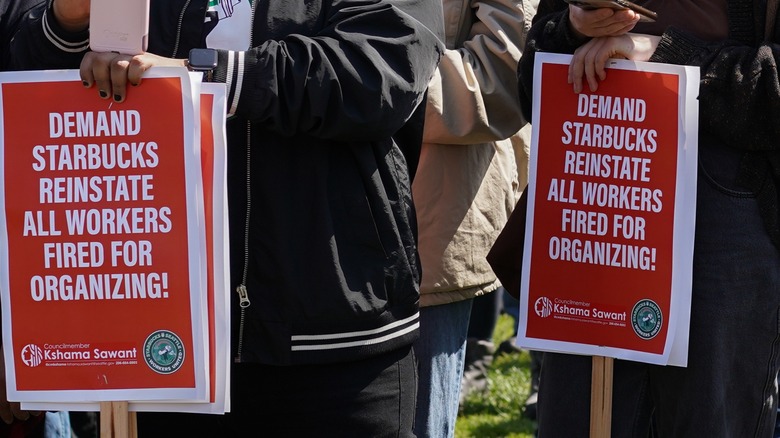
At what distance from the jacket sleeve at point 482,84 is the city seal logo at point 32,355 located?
48.7 inches

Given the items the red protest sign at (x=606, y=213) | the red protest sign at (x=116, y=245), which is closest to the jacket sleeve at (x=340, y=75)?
the red protest sign at (x=116, y=245)

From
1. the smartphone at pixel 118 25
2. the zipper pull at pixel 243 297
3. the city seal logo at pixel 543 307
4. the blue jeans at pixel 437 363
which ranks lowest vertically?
the blue jeans at pixel 437 363

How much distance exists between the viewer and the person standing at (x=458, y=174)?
304 cm

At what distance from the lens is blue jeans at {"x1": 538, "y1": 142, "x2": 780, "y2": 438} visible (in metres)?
2.43

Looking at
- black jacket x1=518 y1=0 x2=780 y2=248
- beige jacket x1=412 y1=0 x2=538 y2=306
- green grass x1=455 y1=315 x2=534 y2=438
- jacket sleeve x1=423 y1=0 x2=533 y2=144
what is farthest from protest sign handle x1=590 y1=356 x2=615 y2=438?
green grass x1=455 y1=315 x2=534 y2=438

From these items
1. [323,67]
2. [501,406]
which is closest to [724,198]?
[323,67]

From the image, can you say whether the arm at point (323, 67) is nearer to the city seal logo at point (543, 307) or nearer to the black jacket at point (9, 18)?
the black jacket at point (9, 18)

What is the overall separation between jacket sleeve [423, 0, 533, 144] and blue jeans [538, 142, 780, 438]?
72 centimetres

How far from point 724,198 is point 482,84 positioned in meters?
0.84

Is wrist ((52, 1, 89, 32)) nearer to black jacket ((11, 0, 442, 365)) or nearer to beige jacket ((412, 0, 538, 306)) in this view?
black jacket ((11, 0, 442, 365))

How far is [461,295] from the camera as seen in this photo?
3.15 meters

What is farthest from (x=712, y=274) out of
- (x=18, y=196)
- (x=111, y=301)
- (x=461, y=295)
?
(x=18, y=196)

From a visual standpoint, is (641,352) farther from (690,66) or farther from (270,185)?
(270,185)

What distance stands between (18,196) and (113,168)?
7.2 inches
